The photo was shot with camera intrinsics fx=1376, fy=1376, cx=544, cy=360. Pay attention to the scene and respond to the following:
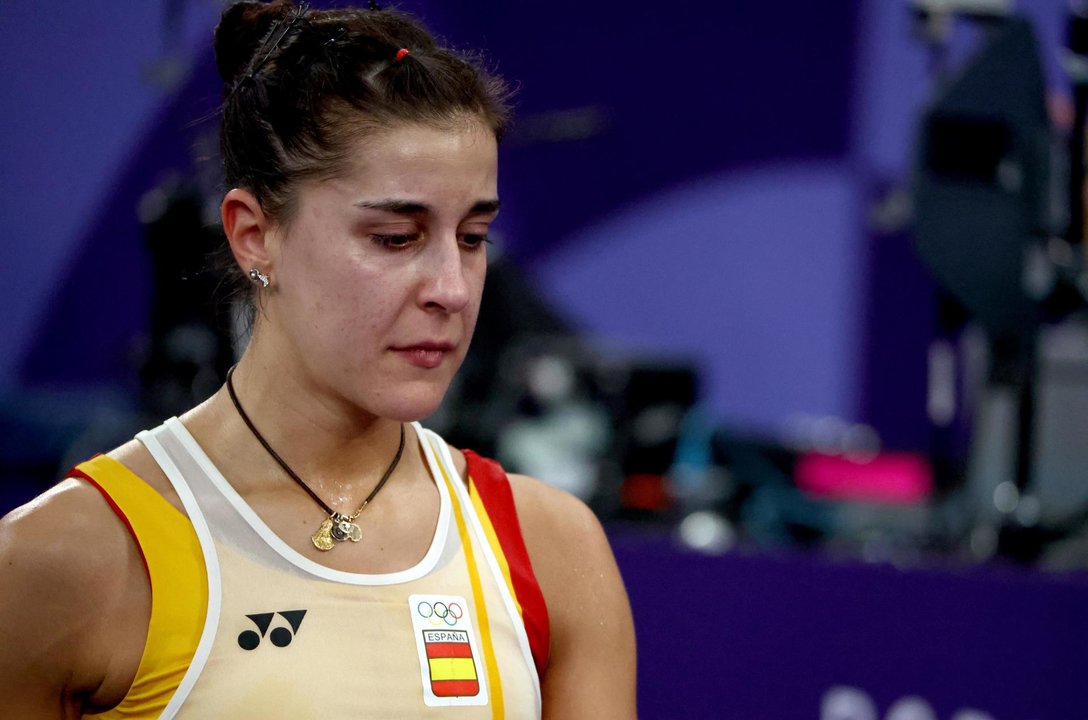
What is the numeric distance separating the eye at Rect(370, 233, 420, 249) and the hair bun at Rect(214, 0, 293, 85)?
0.99ft

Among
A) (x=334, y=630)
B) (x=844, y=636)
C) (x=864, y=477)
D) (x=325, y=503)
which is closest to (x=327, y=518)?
(x=325, y=503)

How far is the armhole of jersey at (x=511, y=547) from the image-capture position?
1.53 metres

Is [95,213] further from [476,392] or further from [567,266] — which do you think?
[567,266]

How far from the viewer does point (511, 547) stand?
156 centimetres

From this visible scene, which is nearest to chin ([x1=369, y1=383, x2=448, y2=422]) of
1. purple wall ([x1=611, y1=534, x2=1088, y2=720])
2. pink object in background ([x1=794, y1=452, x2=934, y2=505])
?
purple wall ([x1=611, y1=534, x2=1088, y2=720])

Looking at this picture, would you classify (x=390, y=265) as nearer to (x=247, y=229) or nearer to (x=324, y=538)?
(x=247, y=229)

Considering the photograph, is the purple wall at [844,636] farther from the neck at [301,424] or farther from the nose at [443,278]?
the nose at [443,278]

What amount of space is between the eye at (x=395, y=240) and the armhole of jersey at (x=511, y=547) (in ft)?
1.12

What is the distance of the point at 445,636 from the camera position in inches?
57.0

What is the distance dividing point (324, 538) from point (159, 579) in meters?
0.18

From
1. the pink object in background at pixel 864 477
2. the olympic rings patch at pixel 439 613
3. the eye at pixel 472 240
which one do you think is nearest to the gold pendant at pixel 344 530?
the olympic rings patch at pixel 439 613

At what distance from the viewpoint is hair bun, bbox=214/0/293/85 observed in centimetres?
157

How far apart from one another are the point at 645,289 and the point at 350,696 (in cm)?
472

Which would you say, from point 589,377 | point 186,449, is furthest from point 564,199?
point 186,449
